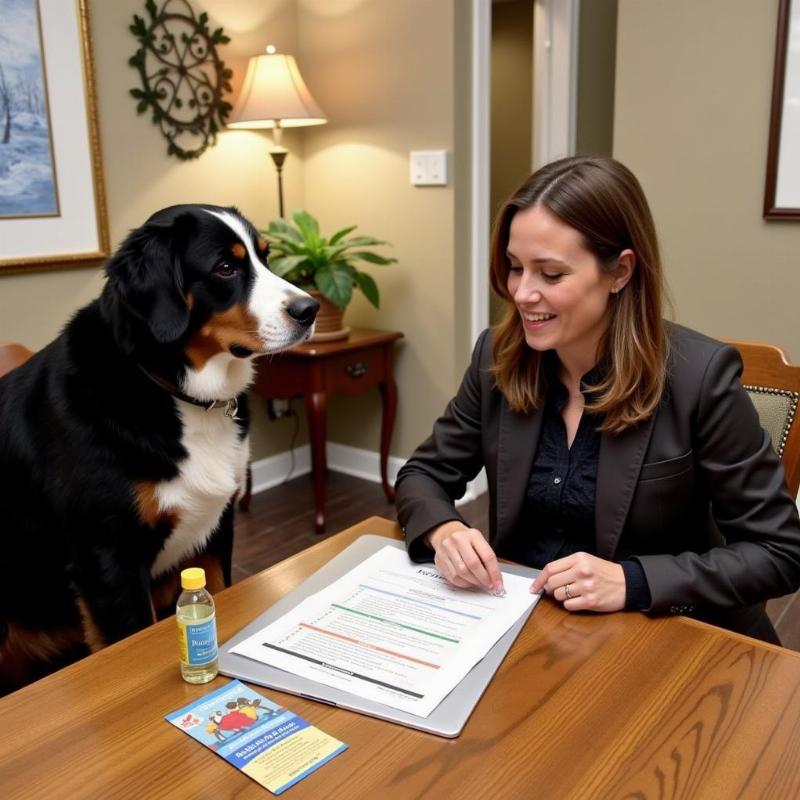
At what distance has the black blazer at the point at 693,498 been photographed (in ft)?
3.63

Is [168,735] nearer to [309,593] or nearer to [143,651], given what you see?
[143,651]

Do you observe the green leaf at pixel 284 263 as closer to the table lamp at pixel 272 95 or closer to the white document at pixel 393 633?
the table lamp at pixel 272 95

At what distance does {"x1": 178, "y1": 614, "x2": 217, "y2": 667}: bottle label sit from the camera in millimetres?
883

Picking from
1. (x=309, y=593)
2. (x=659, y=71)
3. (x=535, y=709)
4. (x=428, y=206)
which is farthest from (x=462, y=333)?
(x=535, y=709)

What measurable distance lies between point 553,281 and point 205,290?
24.3 inches

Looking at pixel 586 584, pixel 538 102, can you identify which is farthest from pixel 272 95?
pixel 586 584

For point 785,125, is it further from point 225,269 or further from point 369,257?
point 225,269

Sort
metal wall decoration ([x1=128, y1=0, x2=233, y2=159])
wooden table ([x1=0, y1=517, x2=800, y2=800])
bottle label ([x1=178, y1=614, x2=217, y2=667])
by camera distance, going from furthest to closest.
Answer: metal wall decoration ([x1=128, y1=0, x2=233, y2=159])
bottle label ([x1=178, y1=614, x2=217, y2=667])
wooden table ([x1=0, y1=517, x2=800, y2=800])

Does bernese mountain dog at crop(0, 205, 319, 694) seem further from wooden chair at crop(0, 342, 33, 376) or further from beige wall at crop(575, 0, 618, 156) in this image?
beige wall at crop(575, 0, 618, 156)

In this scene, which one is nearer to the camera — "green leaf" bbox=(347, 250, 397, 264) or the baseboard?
"green leaf" bbox=(347, 250, 397, 264)

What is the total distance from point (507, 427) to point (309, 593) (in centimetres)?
45

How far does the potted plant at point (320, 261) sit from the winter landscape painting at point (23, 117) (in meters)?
0.79

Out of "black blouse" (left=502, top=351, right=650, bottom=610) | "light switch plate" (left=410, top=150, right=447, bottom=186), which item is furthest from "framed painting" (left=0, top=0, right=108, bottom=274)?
"black blouse" (left=502, top=351, right=650, bottom=610)

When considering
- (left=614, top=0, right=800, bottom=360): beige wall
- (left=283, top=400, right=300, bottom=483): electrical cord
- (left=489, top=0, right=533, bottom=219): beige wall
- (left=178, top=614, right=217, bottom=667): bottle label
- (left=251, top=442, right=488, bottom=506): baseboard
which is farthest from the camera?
(left=489, top=0, right=533, bottom=219): beige wall
